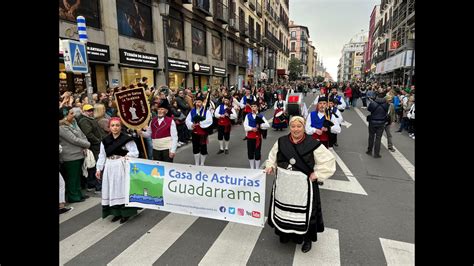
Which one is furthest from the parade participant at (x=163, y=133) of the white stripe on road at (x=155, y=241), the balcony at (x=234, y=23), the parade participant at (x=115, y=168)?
the balcony at (x=234, y=23)

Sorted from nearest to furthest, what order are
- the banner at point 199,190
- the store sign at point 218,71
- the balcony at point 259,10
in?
the banner at point 199,190 < the store sign at point 218,71 < the balcony at point 259,10

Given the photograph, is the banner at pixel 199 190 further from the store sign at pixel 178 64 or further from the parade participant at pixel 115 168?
the store sign at pixel 178 64

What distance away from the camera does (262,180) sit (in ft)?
12.5

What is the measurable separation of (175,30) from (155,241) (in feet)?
56.6

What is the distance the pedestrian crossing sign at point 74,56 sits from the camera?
6324 mm

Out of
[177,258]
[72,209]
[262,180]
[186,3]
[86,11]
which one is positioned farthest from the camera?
[186,3]

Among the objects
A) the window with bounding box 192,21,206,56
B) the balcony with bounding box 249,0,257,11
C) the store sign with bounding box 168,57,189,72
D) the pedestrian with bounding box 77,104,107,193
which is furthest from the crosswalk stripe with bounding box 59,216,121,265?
the balcony with bounding box 249,0,257,11

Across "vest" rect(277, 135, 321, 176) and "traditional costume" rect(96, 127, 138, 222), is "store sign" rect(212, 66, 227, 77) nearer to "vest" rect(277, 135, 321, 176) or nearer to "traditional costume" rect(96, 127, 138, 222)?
"traditional costume" rect(96, 127, 138, 222)

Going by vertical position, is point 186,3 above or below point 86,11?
above

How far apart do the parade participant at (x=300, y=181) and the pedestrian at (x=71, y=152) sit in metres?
3.89

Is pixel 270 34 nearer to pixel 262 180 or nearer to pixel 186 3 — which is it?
pixel 186 3
